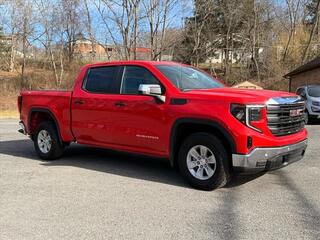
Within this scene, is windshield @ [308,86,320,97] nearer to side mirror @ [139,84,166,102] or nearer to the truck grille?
the truck grille

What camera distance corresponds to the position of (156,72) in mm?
7617

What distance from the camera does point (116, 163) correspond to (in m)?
9.09

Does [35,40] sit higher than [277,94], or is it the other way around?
[35,40]

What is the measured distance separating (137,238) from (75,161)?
4.81m

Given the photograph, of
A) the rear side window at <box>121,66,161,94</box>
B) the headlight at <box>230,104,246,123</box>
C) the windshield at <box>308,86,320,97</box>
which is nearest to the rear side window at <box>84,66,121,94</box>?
the rear side window at <box>121,66,161,94</box>

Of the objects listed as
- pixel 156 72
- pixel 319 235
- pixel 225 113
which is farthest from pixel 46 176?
pixel 319 235

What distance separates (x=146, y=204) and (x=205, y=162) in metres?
1.29

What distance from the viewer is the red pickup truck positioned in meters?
6.54

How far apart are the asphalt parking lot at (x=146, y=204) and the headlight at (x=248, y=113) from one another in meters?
1.03

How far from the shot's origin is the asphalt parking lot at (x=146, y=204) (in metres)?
5.06

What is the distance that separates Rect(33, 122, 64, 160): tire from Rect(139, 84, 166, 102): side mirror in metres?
2.86

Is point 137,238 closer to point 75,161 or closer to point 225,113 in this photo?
point 225,113

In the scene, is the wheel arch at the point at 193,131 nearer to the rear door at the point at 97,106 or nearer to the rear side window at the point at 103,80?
the rear door at the point at 97,106

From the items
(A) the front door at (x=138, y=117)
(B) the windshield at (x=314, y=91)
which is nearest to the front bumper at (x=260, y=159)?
(A) the front door at (x=138, y=117)
